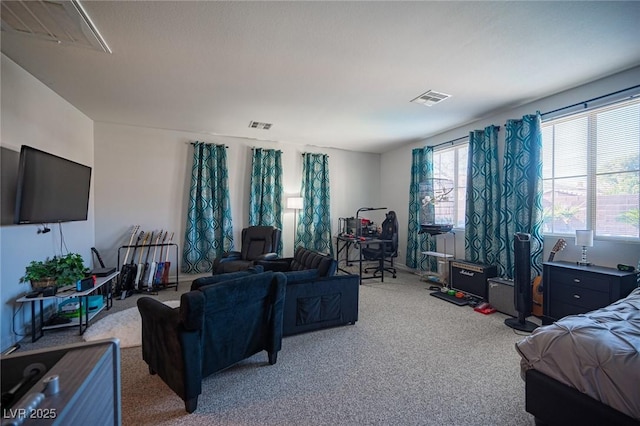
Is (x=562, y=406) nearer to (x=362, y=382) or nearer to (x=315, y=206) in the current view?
(x=362, y=382)

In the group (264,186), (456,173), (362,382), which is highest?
(456,173)

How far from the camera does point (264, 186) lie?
17.4 feet

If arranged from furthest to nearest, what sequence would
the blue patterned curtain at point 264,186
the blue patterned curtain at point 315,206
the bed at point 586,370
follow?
the blue patterned curtain at point 315,206 → the blue patterned curtain at point 264,186 → the bed at point 586,370

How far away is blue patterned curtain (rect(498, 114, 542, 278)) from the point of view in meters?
3.37

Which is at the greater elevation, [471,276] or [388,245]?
[388,245]

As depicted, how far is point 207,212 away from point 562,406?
4.87m

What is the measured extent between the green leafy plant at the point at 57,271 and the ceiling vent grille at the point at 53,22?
2.04 meters

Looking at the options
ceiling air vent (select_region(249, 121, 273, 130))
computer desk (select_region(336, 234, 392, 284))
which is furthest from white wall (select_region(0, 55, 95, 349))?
computer desk (select_region(336, 234, 392, 284))

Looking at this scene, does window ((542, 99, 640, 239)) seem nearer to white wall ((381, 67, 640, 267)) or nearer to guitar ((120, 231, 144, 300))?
white wall ((381, 67, 640, 267))

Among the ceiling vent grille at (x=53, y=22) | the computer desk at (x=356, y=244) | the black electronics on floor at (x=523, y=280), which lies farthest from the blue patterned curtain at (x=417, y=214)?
the ceiling vent grille at (x=53, y=22)

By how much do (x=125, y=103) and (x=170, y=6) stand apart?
2272 mm

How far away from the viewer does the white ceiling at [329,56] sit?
1.95 meters

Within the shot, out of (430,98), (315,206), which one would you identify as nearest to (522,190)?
(430,98)

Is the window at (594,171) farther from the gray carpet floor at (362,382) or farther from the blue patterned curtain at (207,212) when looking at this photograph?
the blue patterned curtain at (207,212)
